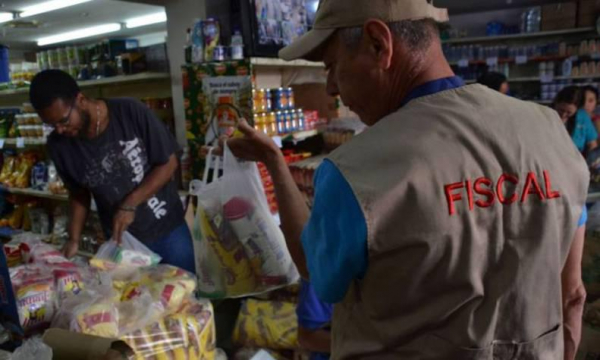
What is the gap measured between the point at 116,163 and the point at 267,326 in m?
1.03

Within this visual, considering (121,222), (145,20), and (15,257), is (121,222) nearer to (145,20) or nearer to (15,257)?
(15,257)

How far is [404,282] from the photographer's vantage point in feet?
2.60

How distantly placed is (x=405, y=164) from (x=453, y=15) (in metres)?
7.93

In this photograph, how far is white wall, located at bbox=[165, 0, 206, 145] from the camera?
3018 mm

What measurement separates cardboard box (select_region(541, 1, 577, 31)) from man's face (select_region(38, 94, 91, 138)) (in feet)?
21.4

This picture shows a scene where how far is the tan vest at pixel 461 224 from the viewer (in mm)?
761

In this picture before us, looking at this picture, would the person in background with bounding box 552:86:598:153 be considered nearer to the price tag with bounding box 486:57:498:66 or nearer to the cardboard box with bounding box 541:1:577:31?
the price tag with bounding box 486:57:498:66

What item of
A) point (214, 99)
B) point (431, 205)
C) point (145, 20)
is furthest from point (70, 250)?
point (145, 20)

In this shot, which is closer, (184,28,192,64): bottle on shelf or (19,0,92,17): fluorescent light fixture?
(184,28,192,64): bottle on shelf

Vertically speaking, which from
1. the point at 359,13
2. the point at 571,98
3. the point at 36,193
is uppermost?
the point at 359,13

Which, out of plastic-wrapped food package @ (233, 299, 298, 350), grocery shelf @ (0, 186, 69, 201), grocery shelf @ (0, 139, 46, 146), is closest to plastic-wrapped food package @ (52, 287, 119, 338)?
plastic-wrapped food package @ (233, 299, 298, 350)

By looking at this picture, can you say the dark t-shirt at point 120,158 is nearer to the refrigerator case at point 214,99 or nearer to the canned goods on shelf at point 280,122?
the refrigerator case at point 214,99

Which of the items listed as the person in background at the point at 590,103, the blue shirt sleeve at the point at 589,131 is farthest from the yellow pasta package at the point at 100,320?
the person in background at the point at 590,103

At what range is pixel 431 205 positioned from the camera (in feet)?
2.49
